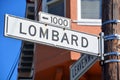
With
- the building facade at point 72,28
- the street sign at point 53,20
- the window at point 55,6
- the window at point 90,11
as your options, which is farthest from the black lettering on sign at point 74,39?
the window at point 55,6

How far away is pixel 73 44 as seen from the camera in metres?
5.34

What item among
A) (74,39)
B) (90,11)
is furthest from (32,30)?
(90,11)

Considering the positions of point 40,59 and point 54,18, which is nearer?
point 54,18

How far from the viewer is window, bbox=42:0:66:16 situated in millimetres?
10757

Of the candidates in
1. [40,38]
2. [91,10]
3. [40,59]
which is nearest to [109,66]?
[40,38]

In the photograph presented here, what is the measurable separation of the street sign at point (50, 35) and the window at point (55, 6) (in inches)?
206

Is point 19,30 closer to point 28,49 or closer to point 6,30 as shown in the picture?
point 6,30

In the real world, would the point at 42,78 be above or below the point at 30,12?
below

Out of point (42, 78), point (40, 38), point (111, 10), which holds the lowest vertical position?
point (42, 78)

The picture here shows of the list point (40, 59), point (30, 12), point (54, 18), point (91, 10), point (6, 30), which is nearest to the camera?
point (6, 30)

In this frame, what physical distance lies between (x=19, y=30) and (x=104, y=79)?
1.25m

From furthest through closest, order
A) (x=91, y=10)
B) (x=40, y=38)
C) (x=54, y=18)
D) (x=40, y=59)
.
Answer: (x=40, y=59)
(x=91, y=10)
(x=54, y=18)
(x=40, y=38)

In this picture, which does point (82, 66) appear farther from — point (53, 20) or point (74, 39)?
point (53, 20)

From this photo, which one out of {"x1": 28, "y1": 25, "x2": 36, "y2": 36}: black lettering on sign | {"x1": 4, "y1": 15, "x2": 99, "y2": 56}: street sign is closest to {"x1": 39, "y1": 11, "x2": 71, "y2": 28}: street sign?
{"x1": 4, "y1": 15, "x2": 99, "y2": 56}: street sign
